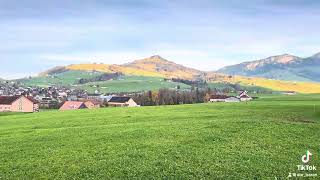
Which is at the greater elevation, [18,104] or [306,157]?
[18,104]

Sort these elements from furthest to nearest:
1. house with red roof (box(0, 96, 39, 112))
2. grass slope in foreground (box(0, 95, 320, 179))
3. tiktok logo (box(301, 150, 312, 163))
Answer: house with red roof (box(0, 96, 39, 112)) < tiktok logo (box(301, 150, 312, 163)) < grass slope in foreground (box(0, 95, 320, 179))

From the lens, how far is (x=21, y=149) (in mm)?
39531

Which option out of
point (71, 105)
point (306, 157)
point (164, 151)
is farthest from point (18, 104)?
point (306, 157)

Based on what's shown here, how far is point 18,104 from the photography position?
182 metres

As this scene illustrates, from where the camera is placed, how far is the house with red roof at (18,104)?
178 meters

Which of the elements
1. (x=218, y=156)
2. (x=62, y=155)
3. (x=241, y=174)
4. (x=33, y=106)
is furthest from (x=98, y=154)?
(x=33, y=106)

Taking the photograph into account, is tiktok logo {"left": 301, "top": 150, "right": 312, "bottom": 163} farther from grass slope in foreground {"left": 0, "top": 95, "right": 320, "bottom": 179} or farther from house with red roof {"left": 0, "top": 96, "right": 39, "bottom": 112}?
house with red roof {"left": 0, "top": 96, "right": 39, "bottom": 112}

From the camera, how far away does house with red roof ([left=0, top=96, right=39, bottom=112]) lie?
178 meters

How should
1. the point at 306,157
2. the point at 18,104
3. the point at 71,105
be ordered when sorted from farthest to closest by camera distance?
1. the point at 18,104
2. the point at 71,105
3. the point at 306,157

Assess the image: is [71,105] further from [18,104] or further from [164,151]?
[164,151]

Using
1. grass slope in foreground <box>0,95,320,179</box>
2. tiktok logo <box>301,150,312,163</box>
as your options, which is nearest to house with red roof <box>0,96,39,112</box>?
grass slope in foreground <box>0,95,320,179</box>

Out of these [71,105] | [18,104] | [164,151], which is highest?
[18,104]

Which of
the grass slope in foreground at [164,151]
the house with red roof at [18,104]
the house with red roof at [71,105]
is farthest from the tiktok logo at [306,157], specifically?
the house with red roof at [18,104]

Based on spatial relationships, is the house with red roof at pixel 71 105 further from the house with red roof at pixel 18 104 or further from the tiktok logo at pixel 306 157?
the tiktok logo at pixel 306 157
